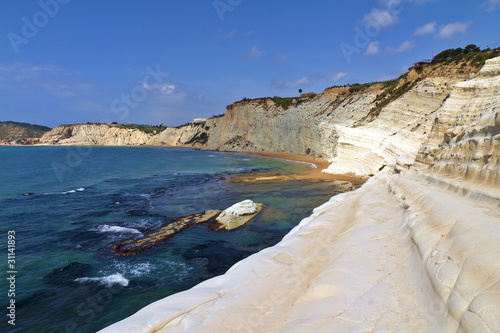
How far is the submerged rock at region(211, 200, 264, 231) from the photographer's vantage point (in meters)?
13.3

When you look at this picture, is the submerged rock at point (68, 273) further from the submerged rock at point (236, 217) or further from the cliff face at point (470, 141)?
the cliff face at point (470, 141)

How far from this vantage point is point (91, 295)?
7.64 metres

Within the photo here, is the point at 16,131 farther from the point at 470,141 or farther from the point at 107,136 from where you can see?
the point at 470,141

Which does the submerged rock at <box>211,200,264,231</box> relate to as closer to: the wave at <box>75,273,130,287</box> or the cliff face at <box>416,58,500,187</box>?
the wave at <box>75,273,130,287</box>

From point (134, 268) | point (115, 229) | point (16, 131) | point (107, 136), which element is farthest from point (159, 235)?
point (16, 131)

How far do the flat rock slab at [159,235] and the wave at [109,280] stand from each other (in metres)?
1.68

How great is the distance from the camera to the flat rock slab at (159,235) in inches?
415

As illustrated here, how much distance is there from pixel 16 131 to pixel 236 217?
→ 224m

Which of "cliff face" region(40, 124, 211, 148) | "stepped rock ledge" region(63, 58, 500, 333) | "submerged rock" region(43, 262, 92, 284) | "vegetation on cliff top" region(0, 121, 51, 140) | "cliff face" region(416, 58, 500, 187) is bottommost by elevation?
"submerged rock" region(43, 262, 92, 284)

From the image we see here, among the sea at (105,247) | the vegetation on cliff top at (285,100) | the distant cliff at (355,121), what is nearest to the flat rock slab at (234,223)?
the sea at (105,247)

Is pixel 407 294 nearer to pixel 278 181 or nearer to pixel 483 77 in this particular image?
pixel 483 77

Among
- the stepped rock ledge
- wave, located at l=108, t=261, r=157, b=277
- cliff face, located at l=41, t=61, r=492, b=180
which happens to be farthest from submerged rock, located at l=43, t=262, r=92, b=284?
cliff face, located at l=41, t=61, r=492, b=180

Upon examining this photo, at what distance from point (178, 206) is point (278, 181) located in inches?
443

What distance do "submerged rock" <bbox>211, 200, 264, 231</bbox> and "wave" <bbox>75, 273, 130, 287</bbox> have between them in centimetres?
513
